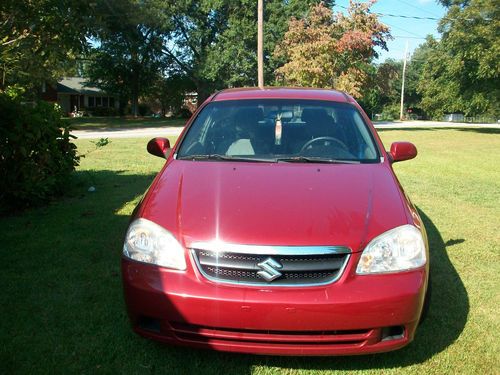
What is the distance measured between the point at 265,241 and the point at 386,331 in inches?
32.5

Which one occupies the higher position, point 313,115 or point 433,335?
point 313,115

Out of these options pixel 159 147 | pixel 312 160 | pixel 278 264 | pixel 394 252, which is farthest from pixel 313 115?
pixel 278 264

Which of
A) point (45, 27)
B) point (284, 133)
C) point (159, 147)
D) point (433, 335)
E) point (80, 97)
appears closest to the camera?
point (433, 335)

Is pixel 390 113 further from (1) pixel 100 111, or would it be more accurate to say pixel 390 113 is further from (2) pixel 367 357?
(2) pixel 367 357

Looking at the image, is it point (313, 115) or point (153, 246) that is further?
point (313, 115)

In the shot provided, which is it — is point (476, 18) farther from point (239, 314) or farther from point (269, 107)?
point (239, 314)

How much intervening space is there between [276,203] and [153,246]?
0.75 metres

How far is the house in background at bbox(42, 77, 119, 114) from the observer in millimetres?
54875

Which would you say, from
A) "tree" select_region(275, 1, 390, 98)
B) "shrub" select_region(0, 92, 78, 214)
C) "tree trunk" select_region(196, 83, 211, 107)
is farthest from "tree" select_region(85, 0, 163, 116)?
"shrub" select_region(0, 92, 78, 214)

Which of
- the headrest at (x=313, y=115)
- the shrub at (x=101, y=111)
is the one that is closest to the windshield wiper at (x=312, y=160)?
the headrest at (x=313, y=115)

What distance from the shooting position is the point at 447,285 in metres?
4.09

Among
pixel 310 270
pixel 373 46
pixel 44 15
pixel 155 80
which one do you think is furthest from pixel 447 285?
pixel 155 80

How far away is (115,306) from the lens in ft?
11.7

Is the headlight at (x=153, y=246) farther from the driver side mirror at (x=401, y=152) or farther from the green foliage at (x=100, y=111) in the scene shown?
the green foliage at (x=100, y=111)
